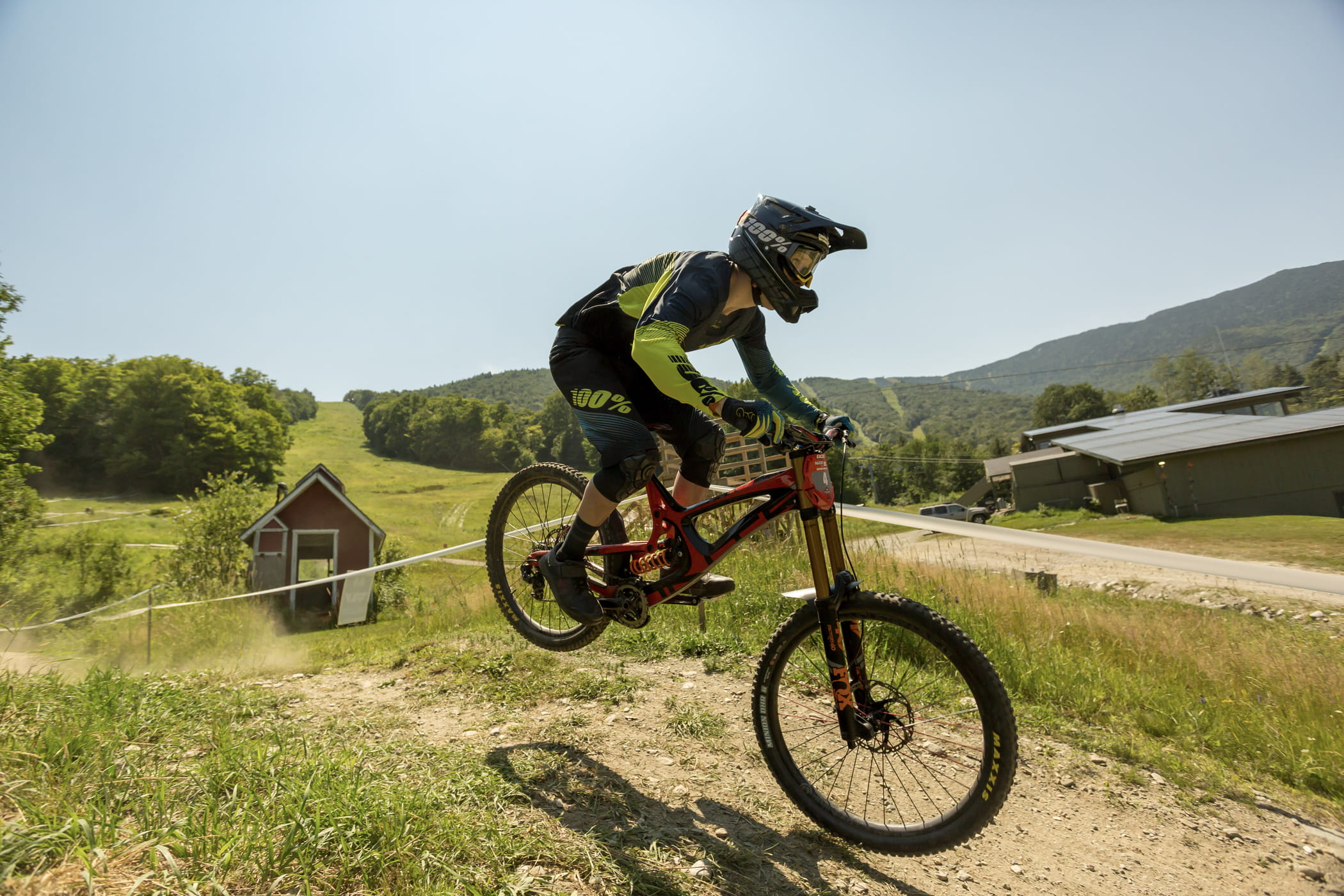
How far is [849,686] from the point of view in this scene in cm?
277

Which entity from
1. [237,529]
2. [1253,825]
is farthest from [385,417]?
[1253,825]

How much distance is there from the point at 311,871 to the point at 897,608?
7.52 feet

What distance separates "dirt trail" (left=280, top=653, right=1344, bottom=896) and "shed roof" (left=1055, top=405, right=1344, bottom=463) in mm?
40029

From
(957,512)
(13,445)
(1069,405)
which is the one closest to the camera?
(13,445)

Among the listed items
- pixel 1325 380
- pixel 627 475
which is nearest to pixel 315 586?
pixel 627 475

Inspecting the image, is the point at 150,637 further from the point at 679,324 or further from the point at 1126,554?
the point at 1126,554

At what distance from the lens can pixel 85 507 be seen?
60.7 metres

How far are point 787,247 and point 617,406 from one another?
1.27 meters

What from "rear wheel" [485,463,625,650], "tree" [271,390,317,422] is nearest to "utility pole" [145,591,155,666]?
"rear wheel" [485,463,625,650]

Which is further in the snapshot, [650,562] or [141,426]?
[141,426]

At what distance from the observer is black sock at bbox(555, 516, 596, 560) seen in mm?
3680

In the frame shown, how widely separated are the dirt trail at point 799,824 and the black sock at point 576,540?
3.41 ft

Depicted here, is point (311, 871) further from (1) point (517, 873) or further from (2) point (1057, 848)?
(2) point (1057, 848)

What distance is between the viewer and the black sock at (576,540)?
3.68 meters
